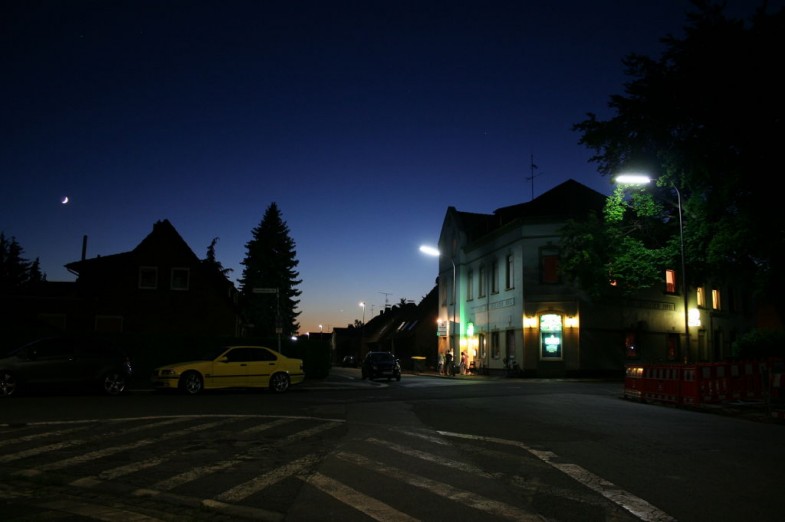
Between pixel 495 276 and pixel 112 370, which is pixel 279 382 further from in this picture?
pixel 495 276

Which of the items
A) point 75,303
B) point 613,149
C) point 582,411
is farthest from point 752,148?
point 75,303

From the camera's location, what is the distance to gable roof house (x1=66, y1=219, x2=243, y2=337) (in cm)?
3972

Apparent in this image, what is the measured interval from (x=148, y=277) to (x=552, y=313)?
2482 cm

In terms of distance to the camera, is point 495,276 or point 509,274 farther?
point 495,276

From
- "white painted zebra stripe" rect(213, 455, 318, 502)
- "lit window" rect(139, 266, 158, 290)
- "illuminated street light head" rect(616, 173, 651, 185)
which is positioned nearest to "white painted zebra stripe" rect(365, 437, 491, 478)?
"white painted zebra stripe" rect(213, 455, 318, 502)

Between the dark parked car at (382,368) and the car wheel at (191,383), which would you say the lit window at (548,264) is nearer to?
the dark parked car at (382,368)

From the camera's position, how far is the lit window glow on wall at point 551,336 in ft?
122

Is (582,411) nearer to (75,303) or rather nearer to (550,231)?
(550,231)

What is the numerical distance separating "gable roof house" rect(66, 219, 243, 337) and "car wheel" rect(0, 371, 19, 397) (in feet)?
70.1

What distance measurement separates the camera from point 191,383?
2019 centimetres

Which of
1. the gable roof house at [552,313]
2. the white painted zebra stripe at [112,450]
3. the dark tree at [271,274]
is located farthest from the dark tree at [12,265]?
the white painted zebra stripe at [112,450]

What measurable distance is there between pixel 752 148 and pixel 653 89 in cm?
388

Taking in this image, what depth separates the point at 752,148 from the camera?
63.0 ft

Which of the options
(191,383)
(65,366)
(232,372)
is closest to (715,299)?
(232,372)
